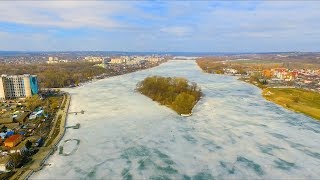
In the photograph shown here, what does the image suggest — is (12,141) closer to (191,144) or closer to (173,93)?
(191,144)

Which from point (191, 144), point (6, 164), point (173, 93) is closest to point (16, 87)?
point (173, 93)

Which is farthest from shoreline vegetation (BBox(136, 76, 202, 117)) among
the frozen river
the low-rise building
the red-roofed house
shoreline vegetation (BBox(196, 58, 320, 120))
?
the low-rise building

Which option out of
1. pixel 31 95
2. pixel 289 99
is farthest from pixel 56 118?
pixel 289 99

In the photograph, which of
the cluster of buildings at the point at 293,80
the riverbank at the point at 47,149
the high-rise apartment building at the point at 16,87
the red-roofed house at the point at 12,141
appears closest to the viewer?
the riverbank at the point at 47,149

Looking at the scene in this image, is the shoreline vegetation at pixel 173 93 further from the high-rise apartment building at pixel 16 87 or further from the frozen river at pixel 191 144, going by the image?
the high-rise apartment building at pixel 16 87

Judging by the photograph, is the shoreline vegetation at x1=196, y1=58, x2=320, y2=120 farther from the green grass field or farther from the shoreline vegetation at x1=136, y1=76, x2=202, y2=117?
the shoreline vegetation at x1=136, y1=76, x2=202, y2=117

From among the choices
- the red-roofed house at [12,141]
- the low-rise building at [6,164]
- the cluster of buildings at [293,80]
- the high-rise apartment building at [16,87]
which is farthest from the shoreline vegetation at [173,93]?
the cluster of buildings at [293,80]
